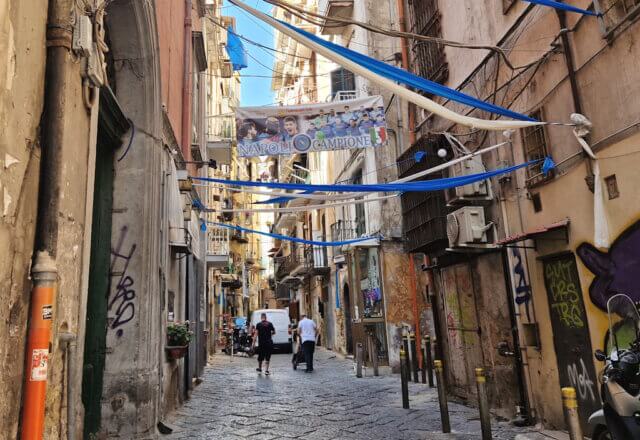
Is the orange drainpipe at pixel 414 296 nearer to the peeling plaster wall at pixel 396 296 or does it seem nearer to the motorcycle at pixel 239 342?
the peeling plaster wall at pixel 396 296

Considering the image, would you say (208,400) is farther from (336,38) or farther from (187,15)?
(336,38)

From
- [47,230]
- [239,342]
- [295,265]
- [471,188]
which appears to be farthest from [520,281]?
[295,265]

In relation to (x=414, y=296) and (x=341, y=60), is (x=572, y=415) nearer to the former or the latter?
(x=341, y=60)

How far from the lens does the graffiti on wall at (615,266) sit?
489cm

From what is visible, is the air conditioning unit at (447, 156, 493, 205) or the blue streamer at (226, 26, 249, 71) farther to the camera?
the blue streamer at (226, 26, 249, 71)

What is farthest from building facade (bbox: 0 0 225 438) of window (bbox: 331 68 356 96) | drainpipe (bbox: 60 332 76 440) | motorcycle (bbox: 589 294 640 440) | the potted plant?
window (bbox: 331 68 356 96)

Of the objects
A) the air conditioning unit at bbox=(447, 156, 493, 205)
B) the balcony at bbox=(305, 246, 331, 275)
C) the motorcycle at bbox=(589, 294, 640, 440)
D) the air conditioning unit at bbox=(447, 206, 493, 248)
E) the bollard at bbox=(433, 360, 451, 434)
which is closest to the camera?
the motorcycle at bbox=(589, 294, 640, 440)

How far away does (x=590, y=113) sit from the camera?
18.1 ft

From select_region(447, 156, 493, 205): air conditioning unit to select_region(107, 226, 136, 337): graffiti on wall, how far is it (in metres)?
4.94

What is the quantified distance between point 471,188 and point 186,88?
6.31 metres

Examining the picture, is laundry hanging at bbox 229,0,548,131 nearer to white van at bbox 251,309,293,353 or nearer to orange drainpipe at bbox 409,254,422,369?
orange drainpipe at bbox 409,254,422,369

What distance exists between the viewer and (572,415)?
11.9 feet

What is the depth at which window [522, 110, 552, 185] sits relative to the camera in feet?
21.6

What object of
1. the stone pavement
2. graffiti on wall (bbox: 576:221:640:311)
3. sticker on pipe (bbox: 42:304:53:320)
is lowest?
the stone pavement
